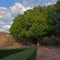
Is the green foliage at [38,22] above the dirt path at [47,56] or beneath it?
above

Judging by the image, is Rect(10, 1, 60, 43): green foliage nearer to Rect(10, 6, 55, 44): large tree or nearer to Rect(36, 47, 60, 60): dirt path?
Rect(10, 6, 55, 44): large tree

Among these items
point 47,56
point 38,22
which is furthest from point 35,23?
point 47,56

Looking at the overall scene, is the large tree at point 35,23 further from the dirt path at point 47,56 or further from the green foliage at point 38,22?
the dirt path at point 47,56

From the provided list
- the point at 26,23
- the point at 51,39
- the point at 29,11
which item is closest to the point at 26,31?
the point at 26,23

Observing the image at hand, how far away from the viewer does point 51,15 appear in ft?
161

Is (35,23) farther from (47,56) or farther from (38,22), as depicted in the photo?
(47,56)

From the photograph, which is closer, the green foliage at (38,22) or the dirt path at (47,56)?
the dirt path at (47,56)

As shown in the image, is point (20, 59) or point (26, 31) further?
point (26, 31)

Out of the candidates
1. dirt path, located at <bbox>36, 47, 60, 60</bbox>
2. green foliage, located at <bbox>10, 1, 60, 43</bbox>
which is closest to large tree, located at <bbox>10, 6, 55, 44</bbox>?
green foliage, located at <bbox>10, 1, 60, 43</bbox>

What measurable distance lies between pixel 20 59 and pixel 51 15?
3998cm

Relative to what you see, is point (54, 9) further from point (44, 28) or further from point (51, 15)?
point (44, 28)

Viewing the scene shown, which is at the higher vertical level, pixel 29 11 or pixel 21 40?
pixel 29 11

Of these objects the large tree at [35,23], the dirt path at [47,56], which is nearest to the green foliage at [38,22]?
the large tree at [35,23]

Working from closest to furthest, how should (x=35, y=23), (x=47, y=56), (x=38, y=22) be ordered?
(x=47, y=56), (x=35, y=23), (x=38, y=22)
